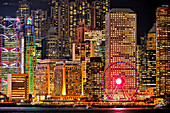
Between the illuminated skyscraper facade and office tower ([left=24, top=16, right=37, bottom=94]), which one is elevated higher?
office tower ([left=24, top=16, right=37, bottom=94])

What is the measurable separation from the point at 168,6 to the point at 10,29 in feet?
171

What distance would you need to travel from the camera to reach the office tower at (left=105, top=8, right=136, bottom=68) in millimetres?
166125

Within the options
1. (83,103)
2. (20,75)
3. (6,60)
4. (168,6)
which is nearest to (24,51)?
(6,60)

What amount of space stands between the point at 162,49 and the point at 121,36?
588 inches

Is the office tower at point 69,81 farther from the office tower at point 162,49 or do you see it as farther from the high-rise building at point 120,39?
the office tower at point 162,49

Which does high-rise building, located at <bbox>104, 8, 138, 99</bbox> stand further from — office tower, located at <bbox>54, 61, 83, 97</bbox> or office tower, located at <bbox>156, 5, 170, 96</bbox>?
office tower, located at <bbox>156, 5, 170, 96</bbox>

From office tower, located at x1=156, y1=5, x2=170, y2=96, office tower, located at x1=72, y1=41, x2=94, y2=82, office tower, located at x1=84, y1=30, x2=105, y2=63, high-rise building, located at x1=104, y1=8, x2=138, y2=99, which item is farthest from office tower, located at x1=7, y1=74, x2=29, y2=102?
office tower, located at x1=156, y1=5, x2=170, y2=96

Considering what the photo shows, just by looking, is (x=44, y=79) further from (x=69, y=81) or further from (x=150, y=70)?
(x=150, y=70)

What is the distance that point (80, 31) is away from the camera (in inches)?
7608

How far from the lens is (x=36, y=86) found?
565 feet

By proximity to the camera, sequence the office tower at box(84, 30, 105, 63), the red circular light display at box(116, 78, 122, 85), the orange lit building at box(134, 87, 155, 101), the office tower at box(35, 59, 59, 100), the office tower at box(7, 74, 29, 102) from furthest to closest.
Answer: the office tower at box(84, 30, 105, 63) < the office tower at box(35, 59, 59, 100) < the orange lit building at box(134, 87, 155, 101) < the office tower at box(7, 74, 29, 102) < the red circular light display at box(116, 78, 122, 85)

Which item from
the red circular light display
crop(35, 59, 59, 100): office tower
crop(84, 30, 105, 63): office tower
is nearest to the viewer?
the red circular light display

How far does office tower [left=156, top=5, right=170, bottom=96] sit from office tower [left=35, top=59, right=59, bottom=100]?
109ft

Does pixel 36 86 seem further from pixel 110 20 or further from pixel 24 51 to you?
pixel 110 20
